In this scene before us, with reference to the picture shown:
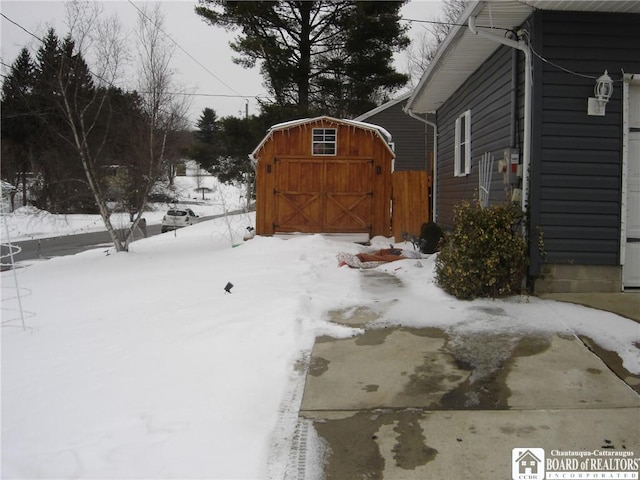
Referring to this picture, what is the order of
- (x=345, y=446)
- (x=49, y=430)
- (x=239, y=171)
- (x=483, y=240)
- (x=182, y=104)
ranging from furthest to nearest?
(x=239, y=171), (x=182, y=104), (x=483, y=240), (x=49, y=430), (x=345, y=446)

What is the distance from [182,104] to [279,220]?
4910mm

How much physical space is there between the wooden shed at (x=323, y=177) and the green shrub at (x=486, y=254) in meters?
7.00

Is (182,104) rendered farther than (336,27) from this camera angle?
No

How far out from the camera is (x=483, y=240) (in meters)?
5.39

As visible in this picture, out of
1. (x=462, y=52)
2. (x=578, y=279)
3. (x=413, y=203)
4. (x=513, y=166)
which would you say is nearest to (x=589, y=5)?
(x=513, y=166)

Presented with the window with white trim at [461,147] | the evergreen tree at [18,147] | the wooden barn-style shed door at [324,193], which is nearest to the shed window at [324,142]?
the wooden barn-style shed door at [324,193]

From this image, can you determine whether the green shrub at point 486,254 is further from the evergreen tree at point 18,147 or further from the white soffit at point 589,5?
the evergreen tree at point 18,147

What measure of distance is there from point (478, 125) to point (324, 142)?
16.9ft

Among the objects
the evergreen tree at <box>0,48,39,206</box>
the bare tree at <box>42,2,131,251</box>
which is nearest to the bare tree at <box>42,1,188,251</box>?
the bare tree at <box>42,2,131,251</box>

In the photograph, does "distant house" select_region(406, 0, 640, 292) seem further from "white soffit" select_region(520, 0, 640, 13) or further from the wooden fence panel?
the wooden fence panel

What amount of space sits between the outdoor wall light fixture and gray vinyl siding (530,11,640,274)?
0.26 ft

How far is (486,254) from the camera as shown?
5441 mm

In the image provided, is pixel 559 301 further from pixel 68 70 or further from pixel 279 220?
pixel 68 70

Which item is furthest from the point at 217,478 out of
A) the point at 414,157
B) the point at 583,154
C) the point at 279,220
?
the point at 414,157
